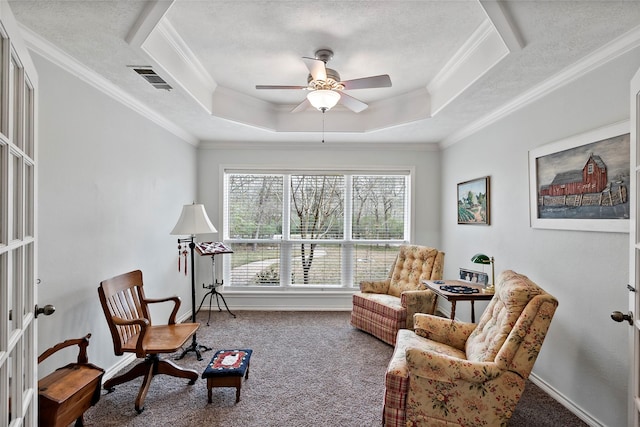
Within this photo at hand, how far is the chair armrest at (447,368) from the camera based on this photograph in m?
1.88

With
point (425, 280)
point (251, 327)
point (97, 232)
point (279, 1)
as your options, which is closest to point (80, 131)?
point (97, 232)

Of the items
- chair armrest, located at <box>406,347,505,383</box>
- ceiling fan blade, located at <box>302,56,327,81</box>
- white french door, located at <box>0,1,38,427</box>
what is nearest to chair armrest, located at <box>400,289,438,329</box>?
chair armrest, located at <box>406,347,505,383</box>

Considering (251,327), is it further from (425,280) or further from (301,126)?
(301,126)

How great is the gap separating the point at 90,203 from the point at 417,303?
3.17 m

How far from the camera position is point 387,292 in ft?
13.8

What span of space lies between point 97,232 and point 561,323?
3723 millimetres

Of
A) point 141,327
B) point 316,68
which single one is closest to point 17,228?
point 141,327

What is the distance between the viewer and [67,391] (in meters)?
1.87

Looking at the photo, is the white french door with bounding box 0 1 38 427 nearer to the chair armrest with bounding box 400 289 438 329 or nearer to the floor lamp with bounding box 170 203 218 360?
the floor lamp with bounding box 170 203 218 360

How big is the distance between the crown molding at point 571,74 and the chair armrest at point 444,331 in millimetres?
1975

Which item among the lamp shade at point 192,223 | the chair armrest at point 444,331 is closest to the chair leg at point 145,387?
the lamp shade at point 192,223

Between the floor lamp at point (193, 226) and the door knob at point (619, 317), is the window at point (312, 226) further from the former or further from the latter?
the door knob at point (619, 317)

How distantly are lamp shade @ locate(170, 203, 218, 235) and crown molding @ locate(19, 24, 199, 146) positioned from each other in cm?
106

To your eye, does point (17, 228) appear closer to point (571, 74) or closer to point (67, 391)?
point (67, 391)
